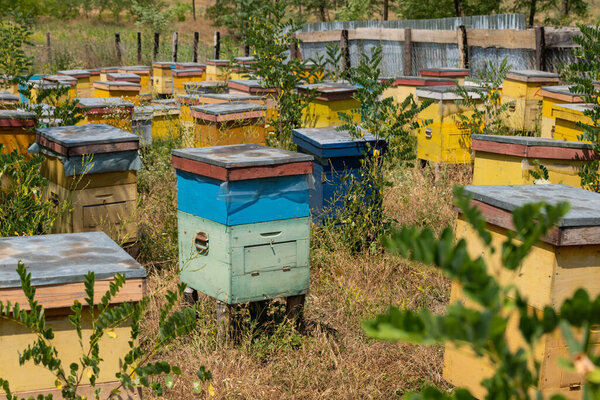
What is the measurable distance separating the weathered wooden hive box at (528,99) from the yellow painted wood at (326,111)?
179 cm

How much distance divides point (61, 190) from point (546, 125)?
454cm

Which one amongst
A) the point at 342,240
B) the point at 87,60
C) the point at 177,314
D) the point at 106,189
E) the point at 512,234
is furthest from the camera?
the point at 87,60

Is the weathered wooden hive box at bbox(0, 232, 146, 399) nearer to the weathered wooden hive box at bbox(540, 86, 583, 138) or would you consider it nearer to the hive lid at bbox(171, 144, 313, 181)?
the hive lid at bbox(171, 144, 313, 181)

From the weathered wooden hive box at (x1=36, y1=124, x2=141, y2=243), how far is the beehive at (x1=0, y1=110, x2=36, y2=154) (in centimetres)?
60

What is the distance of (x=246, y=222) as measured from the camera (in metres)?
3.70

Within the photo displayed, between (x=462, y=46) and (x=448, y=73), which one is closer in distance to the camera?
(x=448, y=73)

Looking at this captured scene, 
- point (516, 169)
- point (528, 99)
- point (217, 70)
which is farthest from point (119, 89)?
point (516, 169)

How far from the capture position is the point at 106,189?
14.9ft

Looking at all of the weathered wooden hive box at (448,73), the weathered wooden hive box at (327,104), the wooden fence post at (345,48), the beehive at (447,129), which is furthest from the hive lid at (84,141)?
the wooden fence post at (345,48)

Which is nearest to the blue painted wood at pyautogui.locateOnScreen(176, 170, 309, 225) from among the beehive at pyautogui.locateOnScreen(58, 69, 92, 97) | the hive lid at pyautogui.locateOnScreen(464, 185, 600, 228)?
the hive lid at pyautogui.locateOnScreen(464, 185, 600, 228)

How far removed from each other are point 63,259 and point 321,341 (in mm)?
1632

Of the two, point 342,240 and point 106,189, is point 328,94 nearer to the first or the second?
point 342,240

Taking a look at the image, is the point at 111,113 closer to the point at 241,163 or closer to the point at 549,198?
the point at 241,163

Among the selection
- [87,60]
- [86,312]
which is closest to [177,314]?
[86,312]
